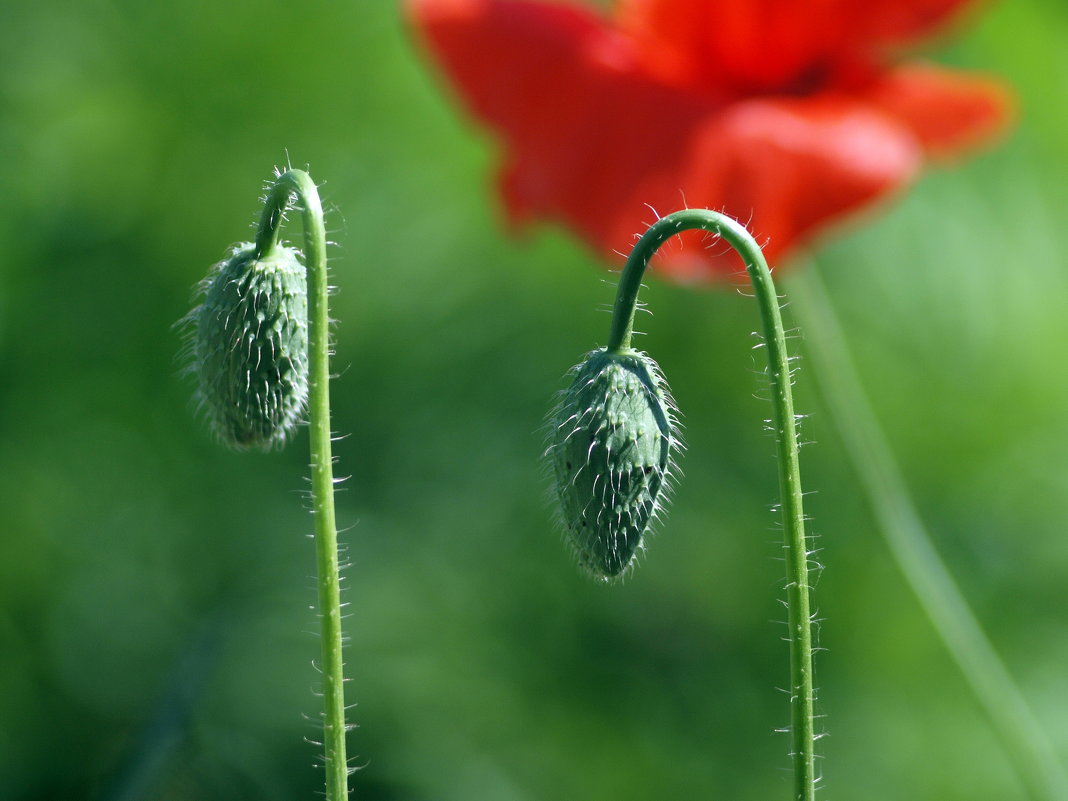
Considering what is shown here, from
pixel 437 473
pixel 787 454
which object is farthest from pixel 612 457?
pixel 437 473

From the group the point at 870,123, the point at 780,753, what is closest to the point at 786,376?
the point at 870,123

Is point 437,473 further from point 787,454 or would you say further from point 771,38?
point 787,454

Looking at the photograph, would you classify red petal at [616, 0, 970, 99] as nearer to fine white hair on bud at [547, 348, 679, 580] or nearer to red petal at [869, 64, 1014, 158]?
red petal at [869, 64, 1014, 158]

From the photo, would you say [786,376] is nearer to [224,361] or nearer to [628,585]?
[224,361]

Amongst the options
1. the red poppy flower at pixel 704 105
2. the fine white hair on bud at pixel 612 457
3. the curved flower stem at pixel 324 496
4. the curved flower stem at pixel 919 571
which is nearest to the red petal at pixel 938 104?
the red poppy flower at pixel 704 105

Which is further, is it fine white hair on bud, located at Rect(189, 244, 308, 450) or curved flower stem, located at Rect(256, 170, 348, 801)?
fine white hair on bud, located at Rect(189, 244, 308, 450)

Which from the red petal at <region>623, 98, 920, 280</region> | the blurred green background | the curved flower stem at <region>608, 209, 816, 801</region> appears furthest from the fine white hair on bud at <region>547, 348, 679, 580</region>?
the blurred green background
